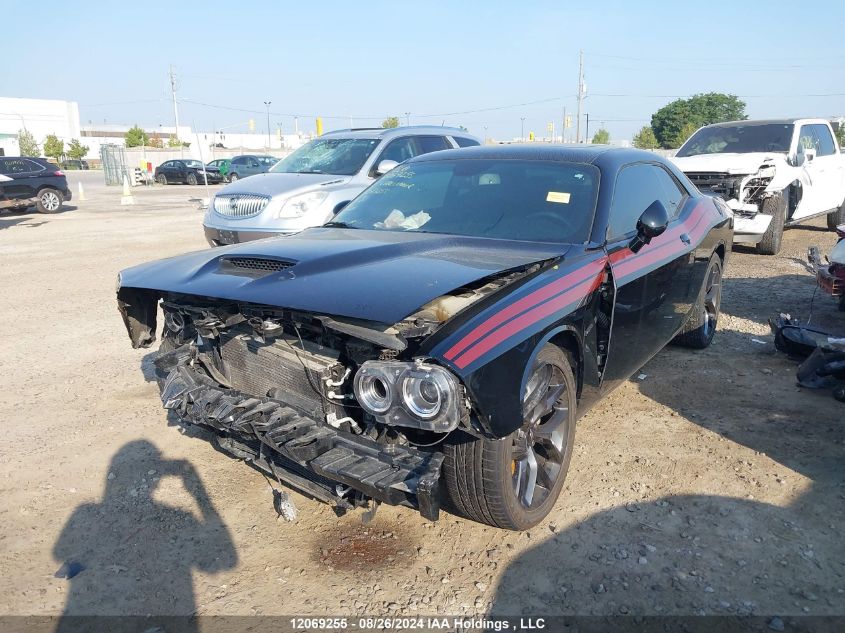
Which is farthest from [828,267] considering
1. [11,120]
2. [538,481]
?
[11,120]

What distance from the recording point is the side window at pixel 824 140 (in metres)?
10.6

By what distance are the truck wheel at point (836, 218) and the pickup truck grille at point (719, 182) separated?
3.25 m

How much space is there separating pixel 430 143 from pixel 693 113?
8134 centimetres

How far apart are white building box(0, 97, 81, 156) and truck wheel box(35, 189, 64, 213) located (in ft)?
194

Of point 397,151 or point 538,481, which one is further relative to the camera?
point 397,151

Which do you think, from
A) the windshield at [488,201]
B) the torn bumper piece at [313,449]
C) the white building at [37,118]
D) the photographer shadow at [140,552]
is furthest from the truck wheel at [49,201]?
the white building at [37,118]

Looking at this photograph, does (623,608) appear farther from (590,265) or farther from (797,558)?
(590,265)

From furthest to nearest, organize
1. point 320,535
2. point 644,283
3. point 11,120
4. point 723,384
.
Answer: point 11,120, point 723,384, point 644,283, point 320,535

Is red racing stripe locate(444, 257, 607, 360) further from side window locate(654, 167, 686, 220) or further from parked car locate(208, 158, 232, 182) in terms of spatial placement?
parked car locate(208, 158, 232, 182)

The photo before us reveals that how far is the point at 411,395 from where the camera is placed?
238cm

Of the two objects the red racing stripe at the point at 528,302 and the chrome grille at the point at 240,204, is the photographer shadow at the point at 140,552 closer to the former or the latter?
the red racing stripe at the point at 528,302

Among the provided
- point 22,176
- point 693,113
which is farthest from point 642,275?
point 693,113

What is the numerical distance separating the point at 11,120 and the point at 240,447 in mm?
86892

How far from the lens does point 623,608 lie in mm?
2525
